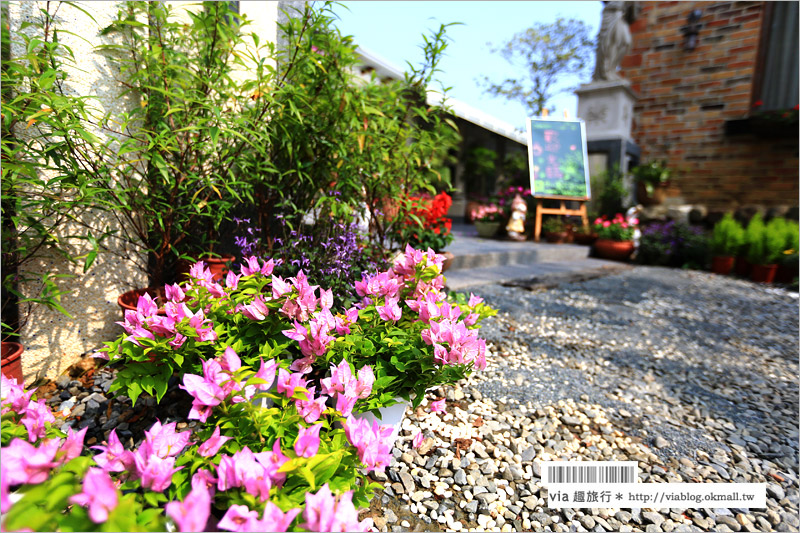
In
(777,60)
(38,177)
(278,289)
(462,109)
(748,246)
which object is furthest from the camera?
(462,109)

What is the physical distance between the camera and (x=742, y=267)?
5.26m

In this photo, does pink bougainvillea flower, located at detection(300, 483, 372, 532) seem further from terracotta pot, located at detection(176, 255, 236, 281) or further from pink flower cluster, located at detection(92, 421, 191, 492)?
terracotta pot, located at detection(176, 255, 236, 281)

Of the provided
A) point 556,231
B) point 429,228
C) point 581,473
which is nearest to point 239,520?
point 581,473

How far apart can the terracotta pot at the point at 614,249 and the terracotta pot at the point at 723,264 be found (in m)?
1.00

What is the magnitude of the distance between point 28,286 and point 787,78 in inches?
386

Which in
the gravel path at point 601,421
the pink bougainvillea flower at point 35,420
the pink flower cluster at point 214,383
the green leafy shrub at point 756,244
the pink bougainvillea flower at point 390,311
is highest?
the green leafy shrub at point 756,244

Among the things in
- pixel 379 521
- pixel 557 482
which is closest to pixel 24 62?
pixel 379 521

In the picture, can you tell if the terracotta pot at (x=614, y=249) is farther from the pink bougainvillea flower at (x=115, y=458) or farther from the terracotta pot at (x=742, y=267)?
the pink bougainvillea flower at (x=115, y=458)

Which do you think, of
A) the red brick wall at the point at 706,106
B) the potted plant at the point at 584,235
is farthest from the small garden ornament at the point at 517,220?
the red brick wall at the point at 706,106

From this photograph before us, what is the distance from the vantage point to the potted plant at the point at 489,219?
6.96 meters

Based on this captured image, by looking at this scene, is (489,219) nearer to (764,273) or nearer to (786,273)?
(764,273)

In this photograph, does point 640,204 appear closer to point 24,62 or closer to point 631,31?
point 631,31

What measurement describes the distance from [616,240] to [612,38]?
12.2ft

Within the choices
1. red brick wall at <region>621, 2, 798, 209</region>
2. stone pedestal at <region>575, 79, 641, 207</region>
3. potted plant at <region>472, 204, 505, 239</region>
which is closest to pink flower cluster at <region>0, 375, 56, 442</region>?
potted plant at <region>472, 204, 505, 239</region>
